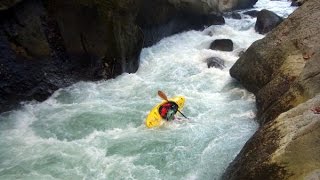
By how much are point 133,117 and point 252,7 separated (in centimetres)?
1518

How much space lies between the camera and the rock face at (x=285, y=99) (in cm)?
517

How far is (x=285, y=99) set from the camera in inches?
299

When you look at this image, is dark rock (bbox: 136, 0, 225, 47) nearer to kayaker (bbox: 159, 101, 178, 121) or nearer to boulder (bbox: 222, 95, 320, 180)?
kayaker (bbox: 159, 101, 178, 121)

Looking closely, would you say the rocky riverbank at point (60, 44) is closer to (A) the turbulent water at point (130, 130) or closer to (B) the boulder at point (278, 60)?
(A) the turbulent water at point (130, 130)

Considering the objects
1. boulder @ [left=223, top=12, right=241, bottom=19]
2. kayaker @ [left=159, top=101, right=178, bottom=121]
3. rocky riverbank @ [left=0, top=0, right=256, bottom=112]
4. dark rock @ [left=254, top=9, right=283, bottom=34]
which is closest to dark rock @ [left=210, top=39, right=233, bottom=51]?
dark rock @ [left=254, top=9, right=283, bottom=34]

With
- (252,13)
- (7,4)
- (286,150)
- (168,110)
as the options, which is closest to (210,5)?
(252,13)

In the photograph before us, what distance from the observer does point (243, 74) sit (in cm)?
1059

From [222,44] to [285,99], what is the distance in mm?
7055

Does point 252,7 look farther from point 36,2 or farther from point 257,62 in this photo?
point 36,2

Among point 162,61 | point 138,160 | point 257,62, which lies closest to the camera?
point 138,160

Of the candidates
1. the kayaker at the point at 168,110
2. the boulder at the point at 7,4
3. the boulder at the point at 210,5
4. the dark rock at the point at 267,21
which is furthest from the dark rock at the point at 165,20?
the kayaker at the point at 168,110

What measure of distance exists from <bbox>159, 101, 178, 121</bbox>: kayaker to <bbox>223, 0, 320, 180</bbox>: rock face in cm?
192

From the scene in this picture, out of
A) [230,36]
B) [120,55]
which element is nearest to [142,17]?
[120,55]

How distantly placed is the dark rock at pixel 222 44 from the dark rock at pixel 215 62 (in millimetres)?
1412
